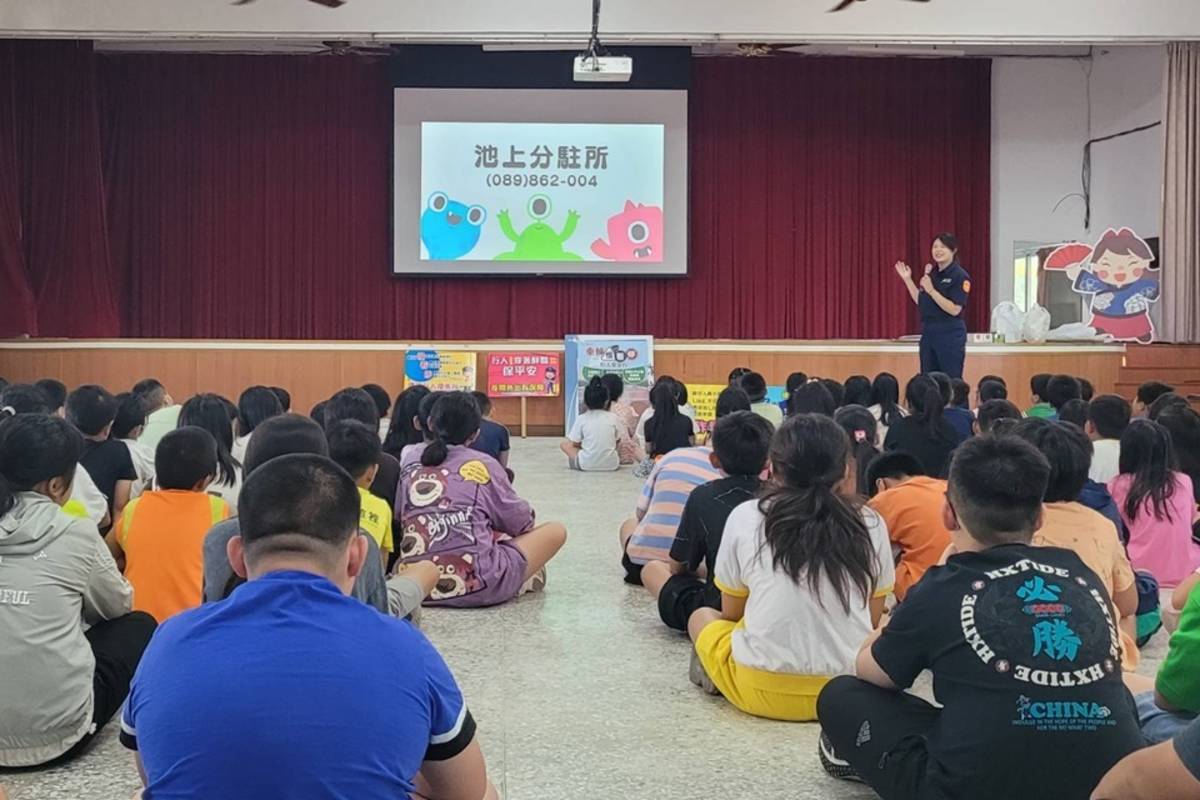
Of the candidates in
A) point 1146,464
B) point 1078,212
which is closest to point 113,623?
point 1146,464

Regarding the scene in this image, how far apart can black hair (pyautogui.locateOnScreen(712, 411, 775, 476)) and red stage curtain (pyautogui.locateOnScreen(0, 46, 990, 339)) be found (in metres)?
8.20

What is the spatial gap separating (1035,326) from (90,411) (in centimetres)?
794

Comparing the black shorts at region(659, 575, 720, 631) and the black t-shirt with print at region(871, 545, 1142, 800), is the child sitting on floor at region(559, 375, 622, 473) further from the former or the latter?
the black t-shirt with print at region(871, 545, 1142, 800)

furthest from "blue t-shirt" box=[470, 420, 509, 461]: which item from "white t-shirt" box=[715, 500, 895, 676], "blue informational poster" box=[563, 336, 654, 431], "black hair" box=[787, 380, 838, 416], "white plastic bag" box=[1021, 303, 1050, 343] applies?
"white plastic bag" box=[1021, 303, 1050, 343]

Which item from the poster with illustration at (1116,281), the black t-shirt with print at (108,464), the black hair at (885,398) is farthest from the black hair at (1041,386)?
the black t-shirt with print at (108,464)

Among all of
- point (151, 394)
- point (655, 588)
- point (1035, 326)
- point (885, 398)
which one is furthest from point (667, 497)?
point (1035, 326)

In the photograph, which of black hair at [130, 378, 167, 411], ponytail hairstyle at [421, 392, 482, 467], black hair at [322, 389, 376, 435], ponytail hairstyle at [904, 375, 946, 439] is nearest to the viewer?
ponytail hairstyle at [421, 392, 482, 467]

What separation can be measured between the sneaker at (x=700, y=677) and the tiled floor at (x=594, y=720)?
0.08 ft

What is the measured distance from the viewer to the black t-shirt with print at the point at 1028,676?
5.94 feet

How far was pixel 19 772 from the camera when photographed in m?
2.43

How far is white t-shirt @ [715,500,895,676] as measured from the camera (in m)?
2.62

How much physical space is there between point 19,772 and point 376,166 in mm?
9342

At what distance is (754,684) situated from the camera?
2.73 metres

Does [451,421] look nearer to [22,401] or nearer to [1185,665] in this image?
A: [22,401]
